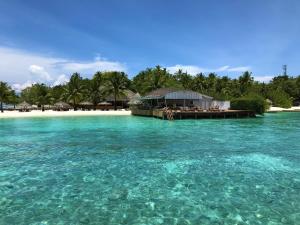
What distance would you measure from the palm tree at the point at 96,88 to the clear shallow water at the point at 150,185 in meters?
57.5

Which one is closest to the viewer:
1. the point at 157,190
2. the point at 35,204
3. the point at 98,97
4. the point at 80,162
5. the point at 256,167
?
the point at 35,204

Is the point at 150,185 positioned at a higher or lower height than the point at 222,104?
lower

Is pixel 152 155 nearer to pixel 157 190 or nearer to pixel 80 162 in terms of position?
pixel 80 162

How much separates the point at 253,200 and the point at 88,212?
16.0 feet

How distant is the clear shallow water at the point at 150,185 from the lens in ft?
27.0

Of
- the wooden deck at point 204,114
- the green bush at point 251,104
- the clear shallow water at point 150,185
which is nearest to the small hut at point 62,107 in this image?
the wooden deck at point 204,114

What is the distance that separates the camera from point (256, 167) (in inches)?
548

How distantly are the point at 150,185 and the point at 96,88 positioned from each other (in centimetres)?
6797

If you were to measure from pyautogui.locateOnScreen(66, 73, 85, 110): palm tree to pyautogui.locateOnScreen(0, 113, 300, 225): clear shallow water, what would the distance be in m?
54.6

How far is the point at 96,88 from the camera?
77188 millimetres

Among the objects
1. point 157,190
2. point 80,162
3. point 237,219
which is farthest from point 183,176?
point 80,162

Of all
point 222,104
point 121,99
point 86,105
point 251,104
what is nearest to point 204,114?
point 251,104

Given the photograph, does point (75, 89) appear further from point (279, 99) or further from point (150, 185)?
point (150, 185)

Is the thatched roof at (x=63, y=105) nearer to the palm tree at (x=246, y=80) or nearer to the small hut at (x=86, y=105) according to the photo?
the small hut at (x=86, y=105)
